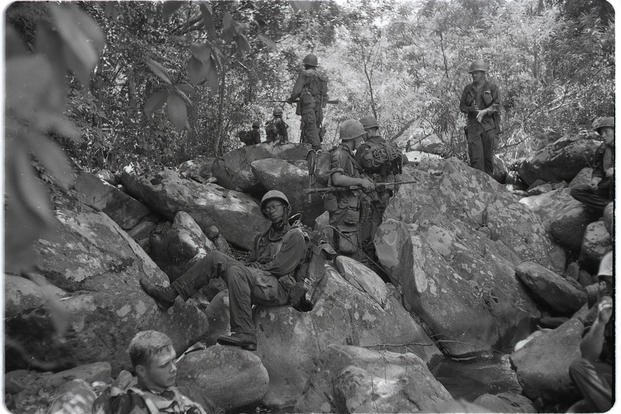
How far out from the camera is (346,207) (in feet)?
27.7

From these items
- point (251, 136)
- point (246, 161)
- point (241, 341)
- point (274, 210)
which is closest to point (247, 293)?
point (241, 341)

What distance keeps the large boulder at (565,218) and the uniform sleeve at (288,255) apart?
494cm

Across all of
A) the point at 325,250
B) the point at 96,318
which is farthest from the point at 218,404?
the point at 325,250

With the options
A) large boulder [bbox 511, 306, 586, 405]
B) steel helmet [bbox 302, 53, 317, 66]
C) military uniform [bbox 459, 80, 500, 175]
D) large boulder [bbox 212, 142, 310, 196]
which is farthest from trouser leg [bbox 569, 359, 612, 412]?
steel helmet [bbox 302, 53, 317, 66]

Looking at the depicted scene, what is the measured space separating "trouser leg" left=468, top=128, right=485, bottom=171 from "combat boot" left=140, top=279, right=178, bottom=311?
23.3 feet

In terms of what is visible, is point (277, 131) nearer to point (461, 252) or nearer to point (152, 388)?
point (461, 252)

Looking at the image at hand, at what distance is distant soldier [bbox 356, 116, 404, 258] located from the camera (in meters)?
8.52

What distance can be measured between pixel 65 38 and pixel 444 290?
6.51 m

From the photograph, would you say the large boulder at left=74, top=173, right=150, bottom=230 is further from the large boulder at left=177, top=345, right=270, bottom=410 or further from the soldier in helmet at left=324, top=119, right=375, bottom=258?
the large boulder at left=177, top=345, right=270, bottom=410

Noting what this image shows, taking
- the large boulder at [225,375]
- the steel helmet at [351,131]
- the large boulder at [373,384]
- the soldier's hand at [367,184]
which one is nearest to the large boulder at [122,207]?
the steel helmet at [351,131]

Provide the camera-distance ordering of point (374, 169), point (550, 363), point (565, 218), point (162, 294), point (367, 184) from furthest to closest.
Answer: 1. point (565, 218)
2. point (374, 169)
3. point (367, 184)
4. point (162, 294)
5. point (550, 363)

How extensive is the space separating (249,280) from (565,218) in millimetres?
5572

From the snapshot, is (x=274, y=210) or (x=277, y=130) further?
(x=277, y=130)

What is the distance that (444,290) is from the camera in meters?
7.33
